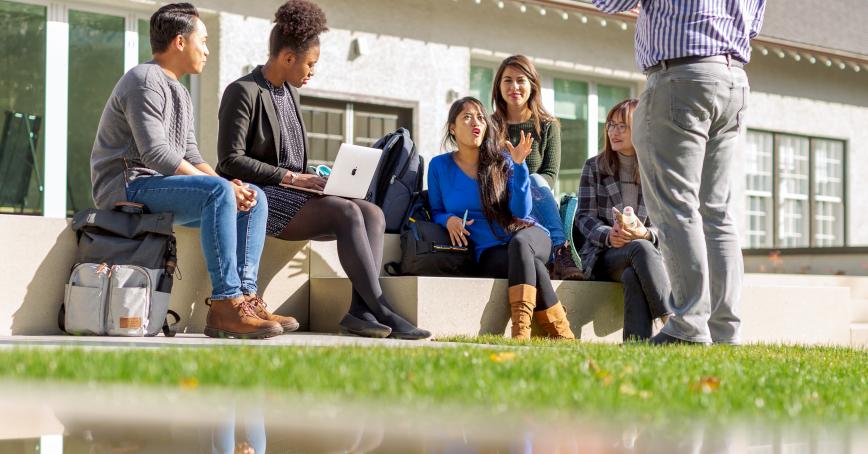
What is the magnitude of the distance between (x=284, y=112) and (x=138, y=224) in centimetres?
124

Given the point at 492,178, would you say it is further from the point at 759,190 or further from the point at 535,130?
the point at 759,190

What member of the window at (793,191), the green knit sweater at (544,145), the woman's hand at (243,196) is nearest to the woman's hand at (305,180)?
the woman's hand at (243,196)

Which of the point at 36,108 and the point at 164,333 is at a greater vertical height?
the point at 36,108

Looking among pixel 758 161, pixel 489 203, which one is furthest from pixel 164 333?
pixel 758 161

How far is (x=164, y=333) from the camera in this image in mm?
6469

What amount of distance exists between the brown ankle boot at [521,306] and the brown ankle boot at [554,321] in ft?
0.44

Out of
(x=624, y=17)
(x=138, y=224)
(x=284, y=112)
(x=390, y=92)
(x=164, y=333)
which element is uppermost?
(x=624, y=17)

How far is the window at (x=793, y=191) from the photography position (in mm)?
17391

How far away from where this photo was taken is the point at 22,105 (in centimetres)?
1140

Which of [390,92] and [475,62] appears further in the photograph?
[475,62]

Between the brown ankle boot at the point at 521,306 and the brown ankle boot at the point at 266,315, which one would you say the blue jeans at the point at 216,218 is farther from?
the brown ankle boot at the point at 521,306

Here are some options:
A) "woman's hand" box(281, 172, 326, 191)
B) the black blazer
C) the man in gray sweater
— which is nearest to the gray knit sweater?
the man in gray sweater

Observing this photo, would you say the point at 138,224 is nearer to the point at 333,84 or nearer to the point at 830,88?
the point at 333,84

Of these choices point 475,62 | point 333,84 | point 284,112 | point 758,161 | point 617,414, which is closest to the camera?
point 617,414
